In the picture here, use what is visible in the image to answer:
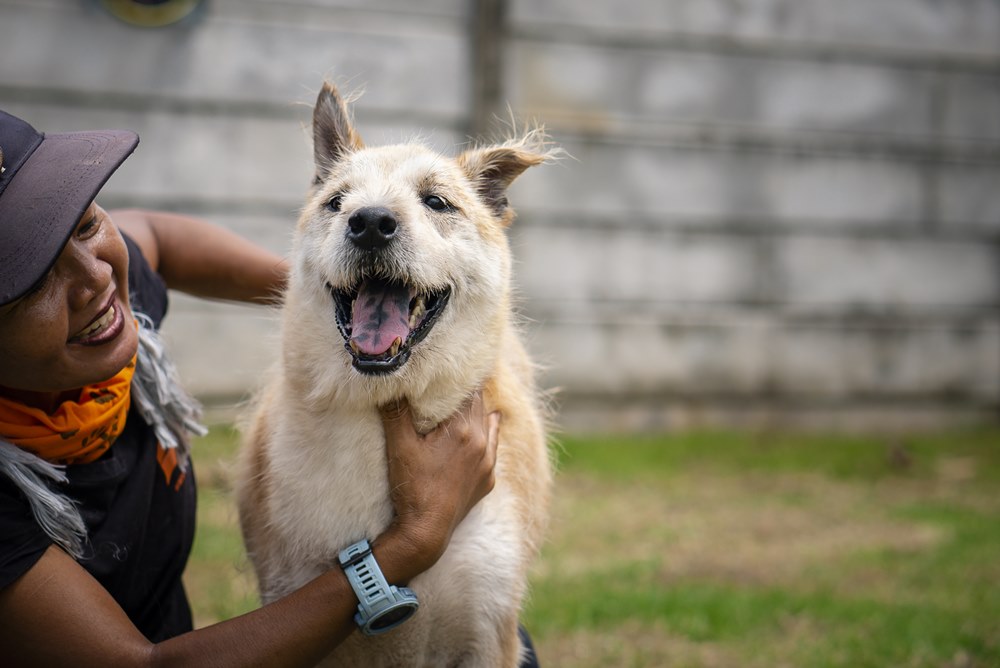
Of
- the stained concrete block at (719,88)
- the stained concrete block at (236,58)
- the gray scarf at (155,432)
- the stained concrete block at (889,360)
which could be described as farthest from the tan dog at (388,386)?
the stained concrete block at (889,360)

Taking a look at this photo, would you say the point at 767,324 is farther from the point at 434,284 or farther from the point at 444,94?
the point at 434,284

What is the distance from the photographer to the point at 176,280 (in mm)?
3092

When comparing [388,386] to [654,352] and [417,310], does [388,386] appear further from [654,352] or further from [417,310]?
[654,352]

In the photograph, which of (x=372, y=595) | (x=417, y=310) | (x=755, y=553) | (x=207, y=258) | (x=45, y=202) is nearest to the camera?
(x=45, y=202)

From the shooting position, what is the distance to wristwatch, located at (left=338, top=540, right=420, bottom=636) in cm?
212

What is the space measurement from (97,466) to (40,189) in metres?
0.73

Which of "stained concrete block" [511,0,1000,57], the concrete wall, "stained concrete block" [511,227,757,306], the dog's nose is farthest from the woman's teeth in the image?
"stained concrete block" [511,0,1000,57]

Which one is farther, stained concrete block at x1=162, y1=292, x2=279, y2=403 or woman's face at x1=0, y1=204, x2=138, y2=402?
stained concrete block at x1=162, y1=292, x2=279, y2=403

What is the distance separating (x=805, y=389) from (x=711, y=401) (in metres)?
0.85

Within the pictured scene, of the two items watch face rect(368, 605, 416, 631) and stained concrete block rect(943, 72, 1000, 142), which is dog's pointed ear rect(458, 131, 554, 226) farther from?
stained concrete block rect(943, 72, 1000, 142)

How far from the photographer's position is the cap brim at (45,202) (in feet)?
5.95

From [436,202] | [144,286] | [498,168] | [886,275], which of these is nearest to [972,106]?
[886,275]

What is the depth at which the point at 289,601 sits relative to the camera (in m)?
2.12

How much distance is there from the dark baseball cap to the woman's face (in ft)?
0.29
